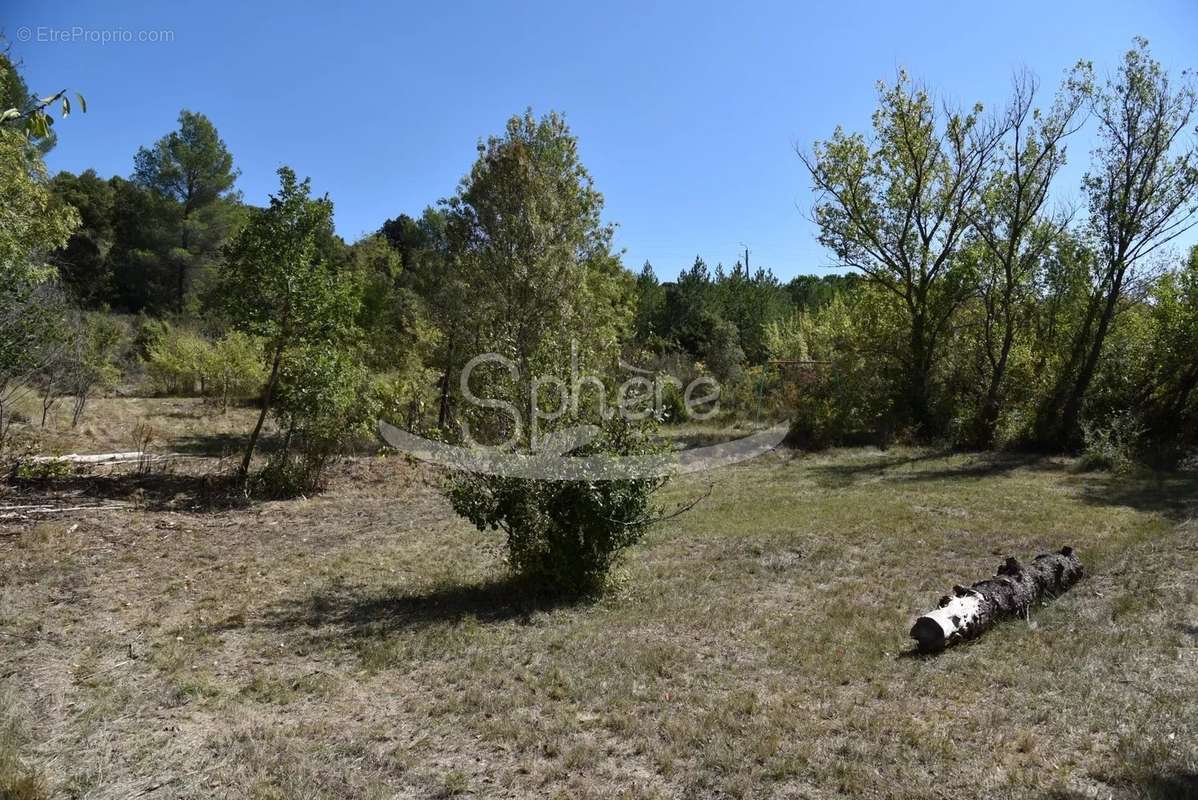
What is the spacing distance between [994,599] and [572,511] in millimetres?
3637

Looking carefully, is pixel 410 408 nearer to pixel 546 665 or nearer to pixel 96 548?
pixel 96 548

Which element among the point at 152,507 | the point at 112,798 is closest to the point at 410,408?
the point at 152,507

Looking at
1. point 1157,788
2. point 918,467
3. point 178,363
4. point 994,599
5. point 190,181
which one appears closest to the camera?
point 1157,788

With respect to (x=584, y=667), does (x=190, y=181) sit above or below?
above

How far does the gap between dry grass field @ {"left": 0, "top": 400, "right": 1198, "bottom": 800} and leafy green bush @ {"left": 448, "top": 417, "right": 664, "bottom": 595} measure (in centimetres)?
40

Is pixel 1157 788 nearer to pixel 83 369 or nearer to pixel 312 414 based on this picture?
pixel 312 414

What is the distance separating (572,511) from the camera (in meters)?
6.36

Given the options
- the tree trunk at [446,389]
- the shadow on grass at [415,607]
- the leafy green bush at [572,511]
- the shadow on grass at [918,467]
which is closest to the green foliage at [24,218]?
the shadow on grass at [415,607]

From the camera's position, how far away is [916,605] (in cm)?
620

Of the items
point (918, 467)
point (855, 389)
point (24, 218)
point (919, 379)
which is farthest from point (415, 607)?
point (919, 379)

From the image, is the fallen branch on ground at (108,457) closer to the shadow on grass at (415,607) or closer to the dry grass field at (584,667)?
the dry grass field at (584,667)

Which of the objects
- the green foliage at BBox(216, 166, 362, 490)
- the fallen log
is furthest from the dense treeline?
the fallen log

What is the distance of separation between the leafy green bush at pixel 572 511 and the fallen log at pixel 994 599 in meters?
2.61

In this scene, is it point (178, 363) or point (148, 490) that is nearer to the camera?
point (148, 490)
